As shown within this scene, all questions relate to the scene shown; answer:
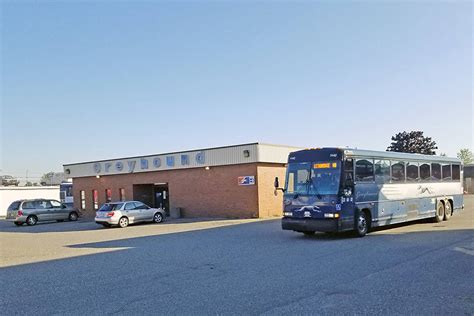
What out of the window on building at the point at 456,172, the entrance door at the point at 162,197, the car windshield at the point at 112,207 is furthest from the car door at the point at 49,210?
the window on building at the point at 456,172

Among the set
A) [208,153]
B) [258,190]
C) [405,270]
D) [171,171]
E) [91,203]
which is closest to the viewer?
[405,270]

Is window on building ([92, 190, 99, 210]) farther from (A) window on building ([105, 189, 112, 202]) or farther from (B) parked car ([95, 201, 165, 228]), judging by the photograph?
(B) parked car ([95, 201, 165, 228])

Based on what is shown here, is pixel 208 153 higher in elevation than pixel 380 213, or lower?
higher

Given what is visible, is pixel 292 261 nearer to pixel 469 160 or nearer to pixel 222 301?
pixel 222 301

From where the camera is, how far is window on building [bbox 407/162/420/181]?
1817 centimetres

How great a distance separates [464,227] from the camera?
55.8 ft

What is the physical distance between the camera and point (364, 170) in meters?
15.8

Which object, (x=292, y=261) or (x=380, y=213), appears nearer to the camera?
(x=292, y=261)

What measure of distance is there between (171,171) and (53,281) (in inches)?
900

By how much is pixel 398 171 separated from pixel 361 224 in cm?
364

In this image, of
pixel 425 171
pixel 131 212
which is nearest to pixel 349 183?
pixel 425 171

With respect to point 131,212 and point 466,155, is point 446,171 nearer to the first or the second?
point 131,212

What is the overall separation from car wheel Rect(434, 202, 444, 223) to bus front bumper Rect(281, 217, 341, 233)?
793cm

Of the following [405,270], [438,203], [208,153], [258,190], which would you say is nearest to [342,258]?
[405,270]
